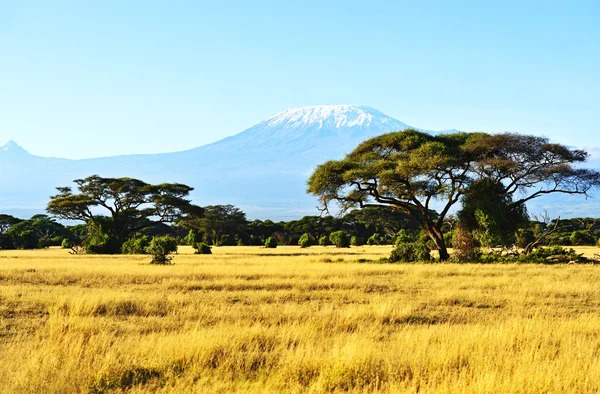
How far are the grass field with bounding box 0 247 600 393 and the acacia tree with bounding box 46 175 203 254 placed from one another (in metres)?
34.6

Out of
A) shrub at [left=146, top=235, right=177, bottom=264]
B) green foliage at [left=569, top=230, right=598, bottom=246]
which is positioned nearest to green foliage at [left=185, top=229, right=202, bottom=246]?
shrub at [left=146, top=235, right=177, bottom=264]

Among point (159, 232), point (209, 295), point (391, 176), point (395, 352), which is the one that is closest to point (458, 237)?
point (391, 176)

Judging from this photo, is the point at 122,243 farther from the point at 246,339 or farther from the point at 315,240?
the point at 246,339

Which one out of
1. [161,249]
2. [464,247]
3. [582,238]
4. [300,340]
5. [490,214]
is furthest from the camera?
[582,238]

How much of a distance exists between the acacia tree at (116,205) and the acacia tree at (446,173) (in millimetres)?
20442

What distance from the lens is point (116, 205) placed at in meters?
51.6

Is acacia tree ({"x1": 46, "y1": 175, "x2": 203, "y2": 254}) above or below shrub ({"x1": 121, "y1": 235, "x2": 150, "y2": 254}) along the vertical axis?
above

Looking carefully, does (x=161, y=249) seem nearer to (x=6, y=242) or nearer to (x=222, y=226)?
(x=6, y=242)

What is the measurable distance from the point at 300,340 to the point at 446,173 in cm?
2533

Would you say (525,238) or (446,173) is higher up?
(446,173)

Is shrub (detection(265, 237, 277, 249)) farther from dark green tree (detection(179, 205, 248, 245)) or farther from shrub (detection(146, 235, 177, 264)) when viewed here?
shrub (detection(146, 235, 177, 264))

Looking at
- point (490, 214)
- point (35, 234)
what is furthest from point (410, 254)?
point (35, 234)

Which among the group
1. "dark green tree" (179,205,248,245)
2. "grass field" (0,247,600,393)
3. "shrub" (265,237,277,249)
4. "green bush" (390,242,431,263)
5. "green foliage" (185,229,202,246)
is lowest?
"grass field" (0,247,600,393)

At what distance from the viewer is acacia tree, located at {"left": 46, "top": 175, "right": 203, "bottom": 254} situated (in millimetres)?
49219
